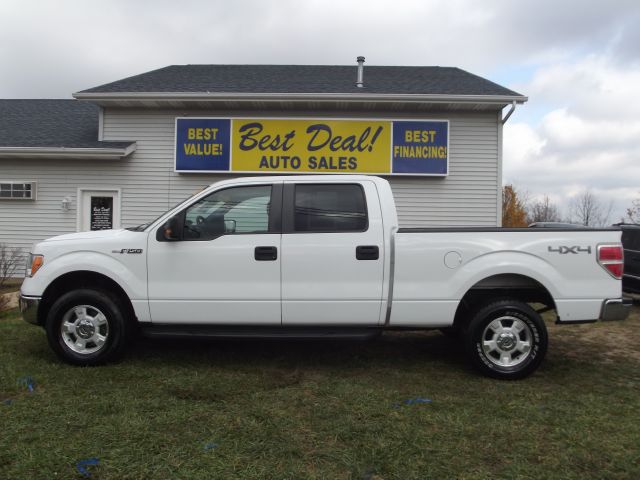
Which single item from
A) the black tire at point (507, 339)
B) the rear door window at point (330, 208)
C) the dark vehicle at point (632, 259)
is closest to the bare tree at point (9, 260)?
the rear door window at point (330, 208)

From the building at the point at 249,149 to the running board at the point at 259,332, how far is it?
262 inches

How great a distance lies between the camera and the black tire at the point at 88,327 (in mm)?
4488

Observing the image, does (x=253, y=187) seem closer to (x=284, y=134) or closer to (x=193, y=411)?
(x=193, y=411)

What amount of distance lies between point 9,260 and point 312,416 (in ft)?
33.7

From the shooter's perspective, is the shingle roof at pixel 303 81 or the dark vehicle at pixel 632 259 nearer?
the dark vehicle at pixel 632 259

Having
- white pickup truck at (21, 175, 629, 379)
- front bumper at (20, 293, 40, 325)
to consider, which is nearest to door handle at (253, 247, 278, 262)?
white pickup truck at (21, 175, 629, 379)

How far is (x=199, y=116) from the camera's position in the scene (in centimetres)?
1101

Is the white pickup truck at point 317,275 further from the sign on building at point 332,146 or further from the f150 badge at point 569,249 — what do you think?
→ the sign on building at point 332,146

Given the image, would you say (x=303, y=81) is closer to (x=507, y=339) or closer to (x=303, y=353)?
(x=303, y=353)

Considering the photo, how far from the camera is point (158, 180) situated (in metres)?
11.1

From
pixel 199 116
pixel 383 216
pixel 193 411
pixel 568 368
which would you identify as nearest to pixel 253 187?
pixel 383 216

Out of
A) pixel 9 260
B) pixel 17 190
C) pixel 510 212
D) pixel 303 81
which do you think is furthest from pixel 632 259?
A: pixel 510 212

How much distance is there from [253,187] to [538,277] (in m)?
2.85

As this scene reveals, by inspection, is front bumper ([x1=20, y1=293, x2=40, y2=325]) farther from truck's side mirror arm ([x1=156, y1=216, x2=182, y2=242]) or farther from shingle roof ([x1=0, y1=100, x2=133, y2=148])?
shingle roof ([x1=0, y1=100, x2=133, y2=148])
